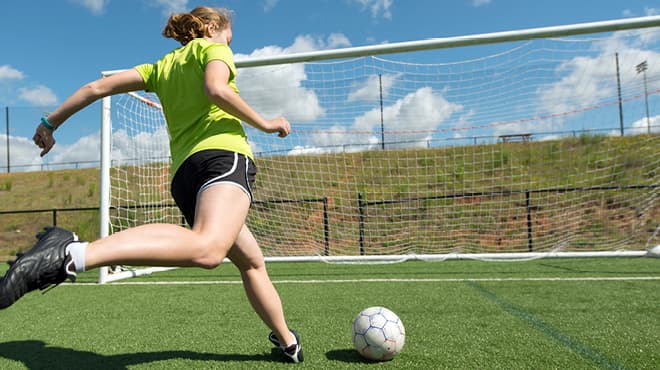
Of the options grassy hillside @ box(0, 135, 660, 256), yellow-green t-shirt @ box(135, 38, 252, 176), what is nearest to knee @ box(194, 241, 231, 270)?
yellow-green t-shirt @ box(135, 38, 252, 176)

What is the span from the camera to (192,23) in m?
2.01

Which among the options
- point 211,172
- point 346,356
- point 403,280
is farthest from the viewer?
point 403,280

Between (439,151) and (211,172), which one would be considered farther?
(439,151)

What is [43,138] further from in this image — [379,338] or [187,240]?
[379,338]

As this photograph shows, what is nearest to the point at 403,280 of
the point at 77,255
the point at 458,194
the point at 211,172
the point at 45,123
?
the point at 211,172

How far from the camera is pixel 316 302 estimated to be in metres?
3.84

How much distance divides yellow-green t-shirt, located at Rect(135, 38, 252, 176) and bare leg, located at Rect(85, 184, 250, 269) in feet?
0.86

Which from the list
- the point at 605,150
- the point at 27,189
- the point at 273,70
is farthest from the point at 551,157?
the point at 27,189

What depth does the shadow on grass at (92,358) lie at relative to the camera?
86.4 inches

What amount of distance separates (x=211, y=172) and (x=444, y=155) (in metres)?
7.21

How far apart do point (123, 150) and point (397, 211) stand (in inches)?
246

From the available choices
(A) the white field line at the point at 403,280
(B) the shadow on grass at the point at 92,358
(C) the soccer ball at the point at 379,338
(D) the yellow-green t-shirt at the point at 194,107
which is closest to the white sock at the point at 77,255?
(D) the yellow-green t-shirt at the point at 194,107

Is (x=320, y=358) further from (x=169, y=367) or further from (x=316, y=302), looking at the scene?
(x=316, y=302)

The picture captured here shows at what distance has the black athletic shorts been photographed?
5.59 feet
